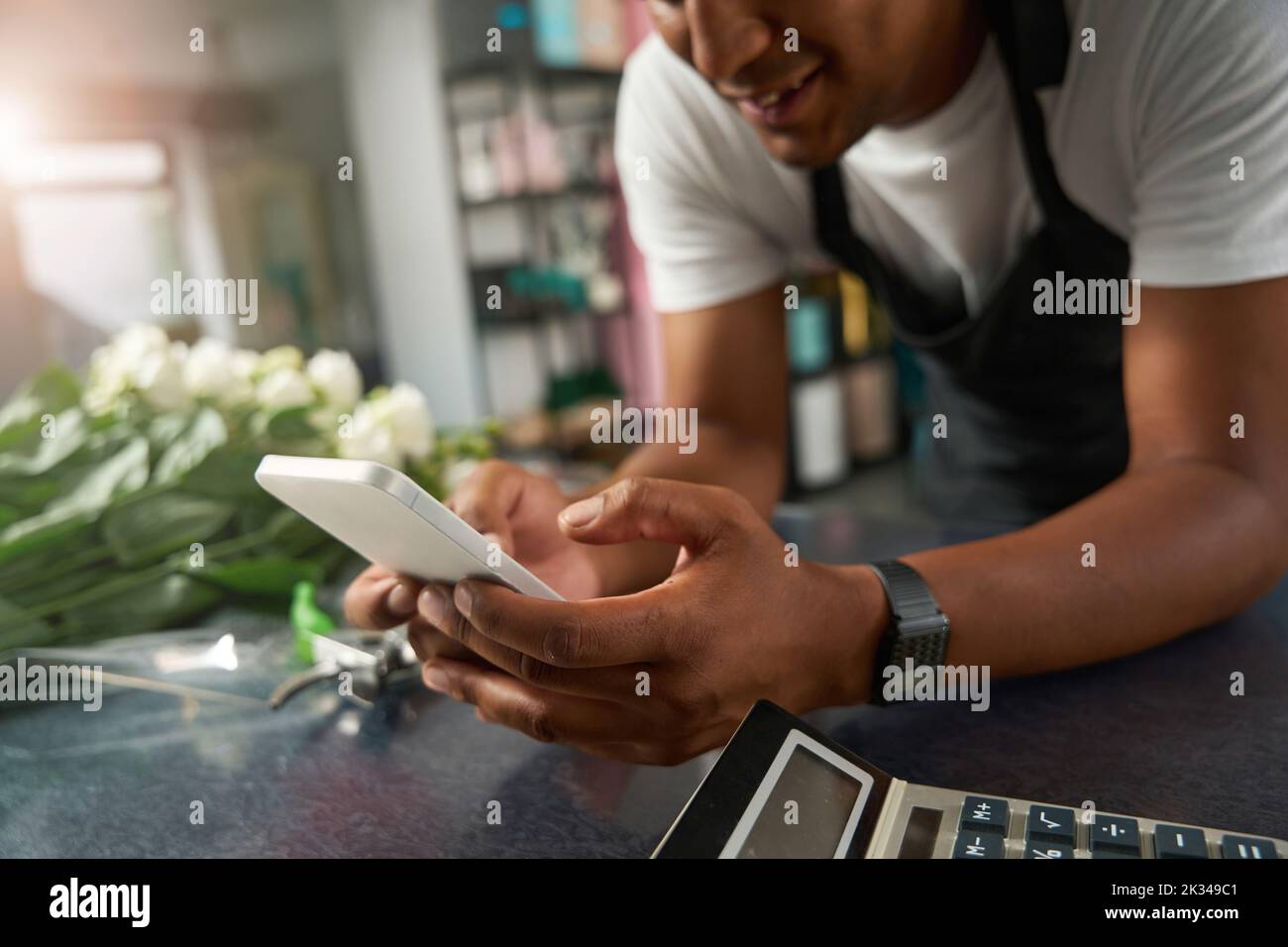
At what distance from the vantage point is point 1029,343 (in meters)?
1.15

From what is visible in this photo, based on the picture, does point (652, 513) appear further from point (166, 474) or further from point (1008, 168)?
point (1008, 168)

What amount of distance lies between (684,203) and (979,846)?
0.89 metres

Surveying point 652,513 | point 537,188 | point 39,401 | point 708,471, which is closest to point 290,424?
point 39,401

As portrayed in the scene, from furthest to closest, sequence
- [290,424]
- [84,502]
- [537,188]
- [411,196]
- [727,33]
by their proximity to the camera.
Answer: [411,196] → [537,188] → [290,424] → [84,502] → [727,33]

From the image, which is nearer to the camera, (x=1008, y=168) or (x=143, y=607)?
(x=143, y=607)

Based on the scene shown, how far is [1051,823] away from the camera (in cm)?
50

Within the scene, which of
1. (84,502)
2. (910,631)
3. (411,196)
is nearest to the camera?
(910,631)

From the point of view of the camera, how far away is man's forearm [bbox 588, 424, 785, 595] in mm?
901

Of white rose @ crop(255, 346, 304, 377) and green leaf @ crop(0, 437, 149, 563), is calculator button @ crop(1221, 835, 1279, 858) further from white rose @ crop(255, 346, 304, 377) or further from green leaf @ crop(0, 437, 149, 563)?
white rose @ crop(255, 346, 304, 377)

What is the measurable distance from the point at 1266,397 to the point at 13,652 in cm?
Result: 100

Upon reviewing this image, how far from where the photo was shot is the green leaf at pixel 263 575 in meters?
0.92

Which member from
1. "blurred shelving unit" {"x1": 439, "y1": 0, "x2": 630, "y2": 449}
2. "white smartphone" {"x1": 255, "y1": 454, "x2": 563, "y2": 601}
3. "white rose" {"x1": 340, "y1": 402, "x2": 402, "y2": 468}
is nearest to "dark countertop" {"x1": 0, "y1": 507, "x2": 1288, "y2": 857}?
"white smartphone" {"x1": 255, "y1": 454, "x2": 563, "y2": 601}

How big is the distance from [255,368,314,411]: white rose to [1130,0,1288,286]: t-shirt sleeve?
32.7 inches
